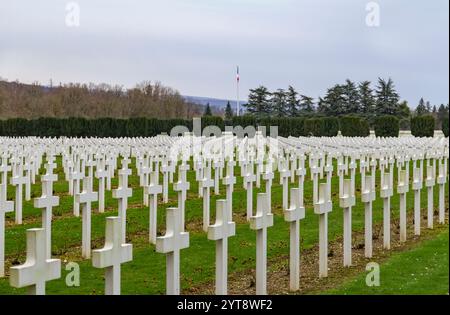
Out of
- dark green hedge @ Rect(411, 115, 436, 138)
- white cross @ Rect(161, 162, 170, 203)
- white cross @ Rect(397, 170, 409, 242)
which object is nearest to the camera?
white cross @ Rect(397, 170, 409, 242)

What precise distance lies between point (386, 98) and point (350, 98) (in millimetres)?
3445

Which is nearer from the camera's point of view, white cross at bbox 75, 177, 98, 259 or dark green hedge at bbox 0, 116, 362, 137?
white cross at bbox 75, 177, 98, 259

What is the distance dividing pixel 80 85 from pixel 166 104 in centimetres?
1450

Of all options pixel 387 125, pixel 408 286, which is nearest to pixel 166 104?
pixel 387 125

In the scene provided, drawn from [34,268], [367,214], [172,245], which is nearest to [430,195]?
[367,214]

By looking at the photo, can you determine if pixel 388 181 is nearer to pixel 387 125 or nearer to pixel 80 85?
pixel 387 125

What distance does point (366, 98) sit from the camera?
61.5 m

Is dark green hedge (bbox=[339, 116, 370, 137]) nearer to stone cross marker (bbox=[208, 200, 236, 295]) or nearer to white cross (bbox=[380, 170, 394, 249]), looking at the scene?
white cross (bbox=[380, 170, 394, 249])

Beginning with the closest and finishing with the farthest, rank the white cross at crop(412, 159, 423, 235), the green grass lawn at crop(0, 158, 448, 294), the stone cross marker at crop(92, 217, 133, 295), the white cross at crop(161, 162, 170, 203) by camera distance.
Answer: the stone cross marker at crop(92, 217, 133, 295)
the green grass lawn at crop(0, 158, 448, 294)
the white cross at crop(412, 159, 423, 235)
the white cross at crop(161, 162, 170, 203)

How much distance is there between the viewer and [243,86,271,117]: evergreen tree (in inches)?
2530

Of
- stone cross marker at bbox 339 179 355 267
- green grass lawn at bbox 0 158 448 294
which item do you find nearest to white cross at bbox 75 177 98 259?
green grass lawn at bbox 0 158 448 294

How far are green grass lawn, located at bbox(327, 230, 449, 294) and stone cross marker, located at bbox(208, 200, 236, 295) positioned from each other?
1342 mm

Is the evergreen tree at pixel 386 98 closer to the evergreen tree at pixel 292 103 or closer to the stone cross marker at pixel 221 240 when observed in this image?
the evergreen tree at pixel 292 103

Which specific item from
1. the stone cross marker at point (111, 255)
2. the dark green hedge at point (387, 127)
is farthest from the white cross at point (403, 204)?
the dark green hedge at point (387, 127)
